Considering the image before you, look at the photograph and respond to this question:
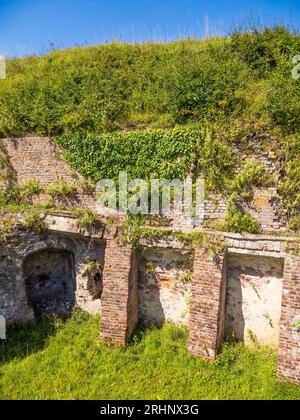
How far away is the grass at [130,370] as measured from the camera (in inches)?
256

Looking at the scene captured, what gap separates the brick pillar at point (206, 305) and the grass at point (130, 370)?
35 centimetres

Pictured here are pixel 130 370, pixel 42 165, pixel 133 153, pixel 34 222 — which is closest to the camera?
pixel 130 370

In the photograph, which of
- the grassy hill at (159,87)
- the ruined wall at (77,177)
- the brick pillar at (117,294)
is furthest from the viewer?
Result: the grassy hill at (159,87)

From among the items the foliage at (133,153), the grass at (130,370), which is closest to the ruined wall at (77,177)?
the foliage at (133,153)

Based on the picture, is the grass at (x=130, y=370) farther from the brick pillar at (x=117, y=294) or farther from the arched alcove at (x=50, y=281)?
the arched alcove at (x=50, y=281)

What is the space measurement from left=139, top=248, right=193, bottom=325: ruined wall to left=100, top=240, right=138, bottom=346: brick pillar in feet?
1.78

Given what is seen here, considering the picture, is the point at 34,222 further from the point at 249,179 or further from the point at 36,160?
the point at 249,179

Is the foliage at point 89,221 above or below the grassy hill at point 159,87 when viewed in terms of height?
below

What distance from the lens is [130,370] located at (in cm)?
714

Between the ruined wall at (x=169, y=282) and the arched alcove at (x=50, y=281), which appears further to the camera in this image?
the arched alcove at (x=50, y=281)

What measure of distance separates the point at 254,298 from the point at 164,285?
222 cm

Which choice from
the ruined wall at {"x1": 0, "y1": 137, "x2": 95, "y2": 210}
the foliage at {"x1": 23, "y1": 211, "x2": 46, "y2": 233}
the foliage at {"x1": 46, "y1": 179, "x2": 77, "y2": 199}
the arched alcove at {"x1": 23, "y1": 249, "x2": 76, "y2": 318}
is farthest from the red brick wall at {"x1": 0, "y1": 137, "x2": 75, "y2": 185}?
the arched alcove at {"x1": 23, "y1": 249, "x2": 76, "y2": 318}

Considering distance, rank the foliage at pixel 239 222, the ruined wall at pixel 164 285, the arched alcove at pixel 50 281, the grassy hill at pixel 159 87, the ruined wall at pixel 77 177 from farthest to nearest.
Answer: the arched alcove at pixel 50 281
the grassy hill at pixel 159 87
the ruined wall at pixel 164 285
the foliage at pixel 239 222
the ruined wall at pixel 77 177

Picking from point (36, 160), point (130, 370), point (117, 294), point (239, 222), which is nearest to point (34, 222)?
point (36, 160)
